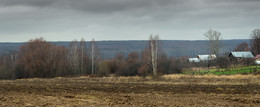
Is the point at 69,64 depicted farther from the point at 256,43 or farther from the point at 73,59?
the point at 256,43

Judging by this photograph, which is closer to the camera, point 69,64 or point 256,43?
point 69,64

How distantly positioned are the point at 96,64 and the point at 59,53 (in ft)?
33.2

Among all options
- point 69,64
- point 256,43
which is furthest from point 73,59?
point 256,43

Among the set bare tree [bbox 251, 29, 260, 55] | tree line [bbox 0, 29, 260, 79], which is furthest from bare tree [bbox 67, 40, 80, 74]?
bare tree [bbox 251, 29, 260, 55]

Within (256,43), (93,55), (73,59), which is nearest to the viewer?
(73,59)

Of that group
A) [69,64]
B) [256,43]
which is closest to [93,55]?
[69,64]

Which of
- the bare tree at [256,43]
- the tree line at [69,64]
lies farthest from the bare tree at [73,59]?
the bare tree at [256,43]

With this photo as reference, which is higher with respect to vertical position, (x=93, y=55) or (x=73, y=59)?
(x=93, y=55)

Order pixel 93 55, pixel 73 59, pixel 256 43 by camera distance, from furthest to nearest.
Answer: pixel 256 43
pixel 93 55
pixel 73 59

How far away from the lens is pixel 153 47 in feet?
201

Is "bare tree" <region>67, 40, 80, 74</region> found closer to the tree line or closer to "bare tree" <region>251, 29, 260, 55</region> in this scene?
the tree line

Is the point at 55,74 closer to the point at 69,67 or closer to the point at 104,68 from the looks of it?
the point at 69,67

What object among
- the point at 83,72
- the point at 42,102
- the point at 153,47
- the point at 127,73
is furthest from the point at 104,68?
the point at 42,102

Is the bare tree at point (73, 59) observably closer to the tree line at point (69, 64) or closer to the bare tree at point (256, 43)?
the tree line at point (69, 64)
